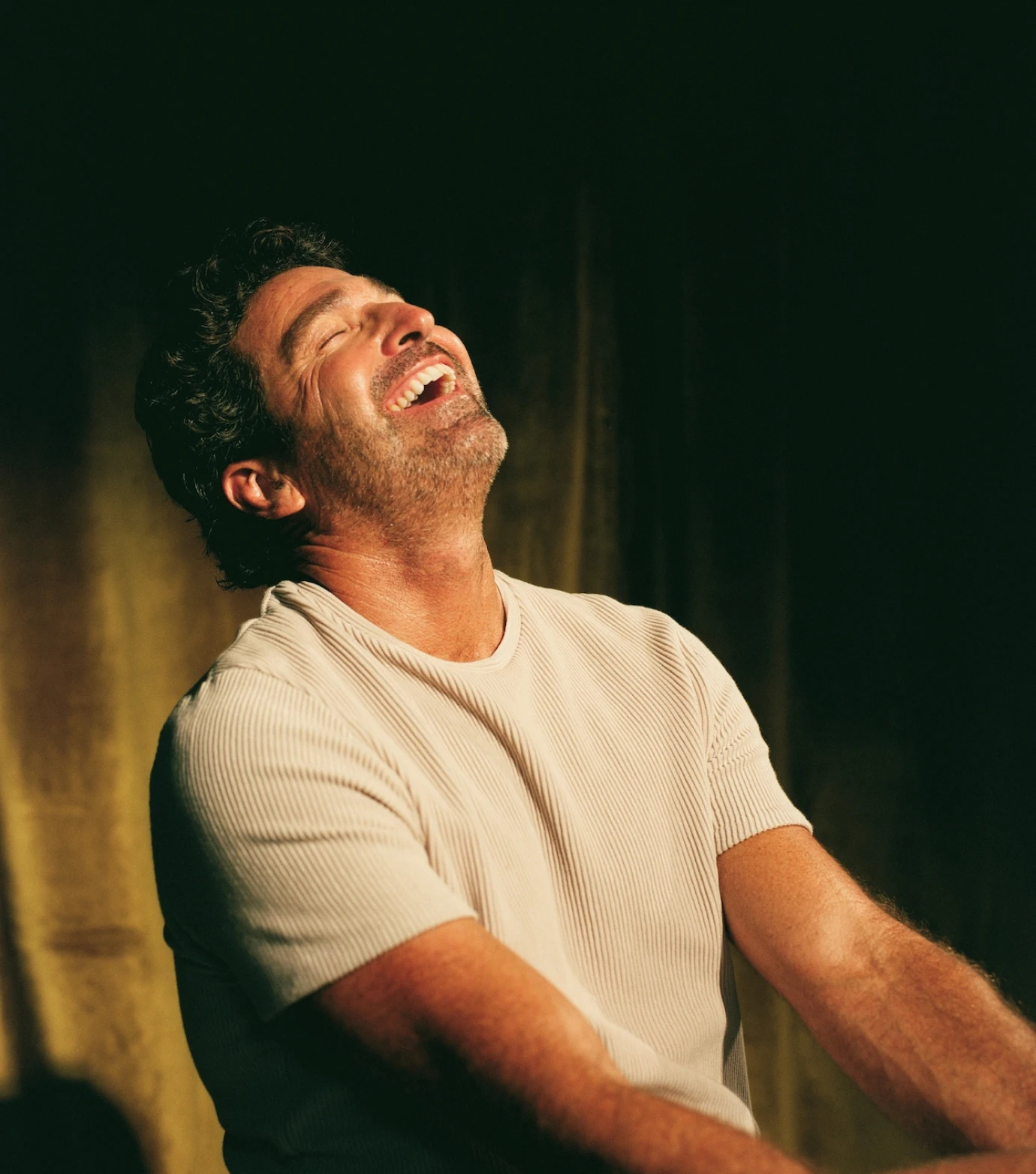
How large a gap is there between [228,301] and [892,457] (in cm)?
127

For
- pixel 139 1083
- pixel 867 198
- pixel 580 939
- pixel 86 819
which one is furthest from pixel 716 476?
pixel 139 1083

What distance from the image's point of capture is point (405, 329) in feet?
4.47

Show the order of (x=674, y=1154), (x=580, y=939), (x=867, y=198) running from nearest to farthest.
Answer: (x=674, y=1154) < (x=580, y=939) < (x=867, y=198)

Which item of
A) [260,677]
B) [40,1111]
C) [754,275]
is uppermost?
[754,275]

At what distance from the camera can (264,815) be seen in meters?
0.91

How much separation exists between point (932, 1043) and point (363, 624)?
0.75 metres

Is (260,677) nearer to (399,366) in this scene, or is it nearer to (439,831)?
(439,831)

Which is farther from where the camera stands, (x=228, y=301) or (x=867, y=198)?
(x=867, y=198)

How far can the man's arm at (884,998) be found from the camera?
1.01m

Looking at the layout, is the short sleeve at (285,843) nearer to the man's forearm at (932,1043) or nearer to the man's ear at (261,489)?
the man's ear at (261,489)

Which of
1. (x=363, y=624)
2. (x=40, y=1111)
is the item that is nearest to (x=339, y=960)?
(x=363, y=624)

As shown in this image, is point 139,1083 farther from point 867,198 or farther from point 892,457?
point 867,198

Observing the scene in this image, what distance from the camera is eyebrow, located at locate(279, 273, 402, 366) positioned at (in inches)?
54.6

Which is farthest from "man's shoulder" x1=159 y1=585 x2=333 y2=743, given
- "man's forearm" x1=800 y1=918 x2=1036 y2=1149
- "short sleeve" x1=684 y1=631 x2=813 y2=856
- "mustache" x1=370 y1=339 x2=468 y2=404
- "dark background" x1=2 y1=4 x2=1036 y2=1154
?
"dark background" x1=2 y1=4 x2=1036 y2=1154
